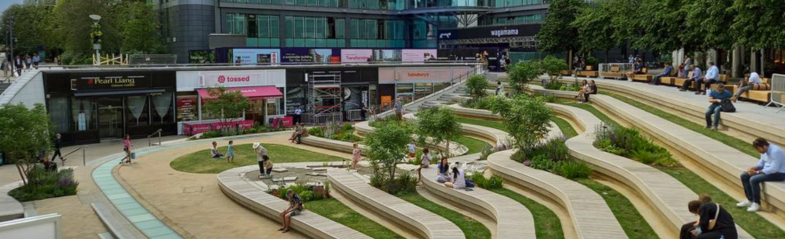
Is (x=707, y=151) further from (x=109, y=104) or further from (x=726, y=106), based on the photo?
(x=109, y=104)

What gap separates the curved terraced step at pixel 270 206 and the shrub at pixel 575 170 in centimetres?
567

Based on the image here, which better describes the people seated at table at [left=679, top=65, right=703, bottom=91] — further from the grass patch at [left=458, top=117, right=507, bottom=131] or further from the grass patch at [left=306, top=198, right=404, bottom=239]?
the grass patch at [left=306, top=198, right=404, bottom=239]

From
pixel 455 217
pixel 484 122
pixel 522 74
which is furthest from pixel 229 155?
pixel 522 74

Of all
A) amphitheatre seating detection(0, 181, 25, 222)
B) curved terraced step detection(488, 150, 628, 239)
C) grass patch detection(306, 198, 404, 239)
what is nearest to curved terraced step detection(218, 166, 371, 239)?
grass patch detection(306, 198, 404, 239)

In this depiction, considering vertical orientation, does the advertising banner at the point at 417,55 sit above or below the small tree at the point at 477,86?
above

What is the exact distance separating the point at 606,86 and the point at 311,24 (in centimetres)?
3883

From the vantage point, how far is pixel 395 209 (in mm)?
18188

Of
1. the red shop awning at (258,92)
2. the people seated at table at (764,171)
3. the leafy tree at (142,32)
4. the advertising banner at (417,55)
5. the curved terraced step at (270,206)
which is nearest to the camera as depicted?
the people seated at table at (764,171)

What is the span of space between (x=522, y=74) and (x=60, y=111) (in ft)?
85.8

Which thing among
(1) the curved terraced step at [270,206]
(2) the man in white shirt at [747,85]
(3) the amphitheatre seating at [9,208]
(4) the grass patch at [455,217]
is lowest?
(3) the amphitheatre seating at [9,208]

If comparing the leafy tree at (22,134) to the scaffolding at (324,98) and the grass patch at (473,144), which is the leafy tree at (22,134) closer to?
the grass patch at (473,144)

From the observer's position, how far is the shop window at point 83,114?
4034cm

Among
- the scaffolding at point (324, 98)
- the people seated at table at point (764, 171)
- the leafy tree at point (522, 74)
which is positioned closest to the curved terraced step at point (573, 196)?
the people seated at table at point (764, 171)

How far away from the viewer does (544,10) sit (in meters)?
71.9
